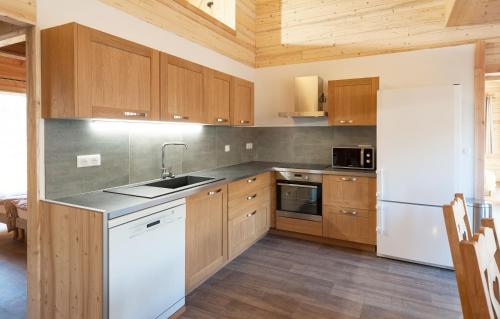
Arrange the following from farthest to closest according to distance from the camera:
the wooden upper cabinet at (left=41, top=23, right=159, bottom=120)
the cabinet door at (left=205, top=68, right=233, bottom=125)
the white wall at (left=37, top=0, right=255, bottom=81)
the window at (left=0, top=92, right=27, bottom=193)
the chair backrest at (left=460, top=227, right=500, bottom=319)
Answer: the window at (left=0, top=92, right=27, bottom=193) → the cabinet door at (left=205, top=68, right=233, bottom=125) → the white wall at (left=37, top=0, right=255, bottom=81) → the wooden upper cabinet at (left=41, top=23, right=159, bottom=120) → the chair backrest at (left=460, top=227, right=500, bottom=319)

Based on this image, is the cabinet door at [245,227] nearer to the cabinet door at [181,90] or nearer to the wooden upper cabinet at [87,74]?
the cabinet door at [181,90]

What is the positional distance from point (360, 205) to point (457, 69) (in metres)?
1.80

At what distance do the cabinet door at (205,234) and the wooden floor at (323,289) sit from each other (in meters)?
0.15

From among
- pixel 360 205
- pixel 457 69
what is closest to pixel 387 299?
pixel 360 205

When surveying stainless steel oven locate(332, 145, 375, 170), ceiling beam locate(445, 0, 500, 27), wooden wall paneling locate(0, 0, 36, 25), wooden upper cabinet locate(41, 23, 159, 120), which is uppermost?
ceiling beam locate(445, 0, 500, 27)

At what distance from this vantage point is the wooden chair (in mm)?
949

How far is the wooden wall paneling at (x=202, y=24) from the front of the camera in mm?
2619

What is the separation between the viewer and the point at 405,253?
3.01 meters

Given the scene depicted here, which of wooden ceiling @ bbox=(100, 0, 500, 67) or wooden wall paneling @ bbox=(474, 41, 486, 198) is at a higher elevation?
wooden ceiling @ bbox=(100, 0, 500, 67)

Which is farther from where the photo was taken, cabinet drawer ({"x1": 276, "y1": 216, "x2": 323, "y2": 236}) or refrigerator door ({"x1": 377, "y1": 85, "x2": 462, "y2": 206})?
cabinet drawer ({"x1": 276, "y1": 216, "x2": 323, "y2": 236})

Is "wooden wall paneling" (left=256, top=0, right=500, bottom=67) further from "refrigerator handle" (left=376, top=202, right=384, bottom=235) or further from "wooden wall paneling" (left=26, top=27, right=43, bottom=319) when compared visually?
"wooden wall paneling" (left=26, top=27, right=43, bottom=319)

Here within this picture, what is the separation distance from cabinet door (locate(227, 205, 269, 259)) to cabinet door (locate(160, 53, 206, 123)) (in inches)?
42.8

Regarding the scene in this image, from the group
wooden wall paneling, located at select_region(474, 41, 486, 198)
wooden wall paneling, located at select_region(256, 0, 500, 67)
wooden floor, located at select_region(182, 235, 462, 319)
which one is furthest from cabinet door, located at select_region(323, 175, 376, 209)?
wooden wall paneling, located at select_region(256, 0, 500, 67)

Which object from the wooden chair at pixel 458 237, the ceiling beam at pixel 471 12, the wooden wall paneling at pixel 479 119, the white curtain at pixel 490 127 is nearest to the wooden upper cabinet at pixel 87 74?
the wooden chair at pixel 458 237
